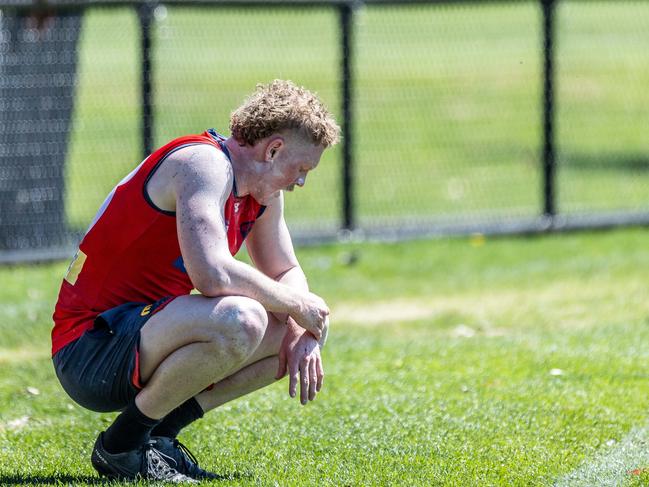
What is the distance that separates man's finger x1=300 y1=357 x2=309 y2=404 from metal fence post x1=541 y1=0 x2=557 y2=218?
6052mm

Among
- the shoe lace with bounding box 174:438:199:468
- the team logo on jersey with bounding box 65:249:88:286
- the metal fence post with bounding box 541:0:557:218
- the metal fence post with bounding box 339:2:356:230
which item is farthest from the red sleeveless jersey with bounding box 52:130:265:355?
the metal fence post with bounding box 541:0:557:218

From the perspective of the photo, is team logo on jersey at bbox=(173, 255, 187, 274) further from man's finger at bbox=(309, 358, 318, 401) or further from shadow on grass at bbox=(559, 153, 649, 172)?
shadow on grass at bbox=(559, 153, 649, 172)

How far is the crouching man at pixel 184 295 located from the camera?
12.5ft

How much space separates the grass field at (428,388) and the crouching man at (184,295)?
341mm

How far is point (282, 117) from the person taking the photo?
3.94 m

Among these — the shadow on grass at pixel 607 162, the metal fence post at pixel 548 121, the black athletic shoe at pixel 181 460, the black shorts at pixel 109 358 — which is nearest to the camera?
the black shorts at pixel 109 358

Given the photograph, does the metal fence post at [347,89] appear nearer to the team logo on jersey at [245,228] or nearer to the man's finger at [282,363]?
the team logo on jersey at [245,228]

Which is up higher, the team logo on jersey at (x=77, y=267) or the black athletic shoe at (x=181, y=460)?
the team logo on jersey at (x=77, y=267)

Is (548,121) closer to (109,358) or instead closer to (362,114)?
(362,114)

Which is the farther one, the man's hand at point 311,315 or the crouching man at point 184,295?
the man's hand at point 311,315

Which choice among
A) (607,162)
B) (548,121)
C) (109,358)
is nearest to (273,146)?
(109,358)

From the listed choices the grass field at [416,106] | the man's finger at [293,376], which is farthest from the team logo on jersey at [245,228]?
the grass field at [416,106]

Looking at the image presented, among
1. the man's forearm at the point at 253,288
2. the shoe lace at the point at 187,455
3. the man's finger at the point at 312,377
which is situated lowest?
the shoe lace at the point at 187,455

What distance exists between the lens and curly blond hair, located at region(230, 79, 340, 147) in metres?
3.95
